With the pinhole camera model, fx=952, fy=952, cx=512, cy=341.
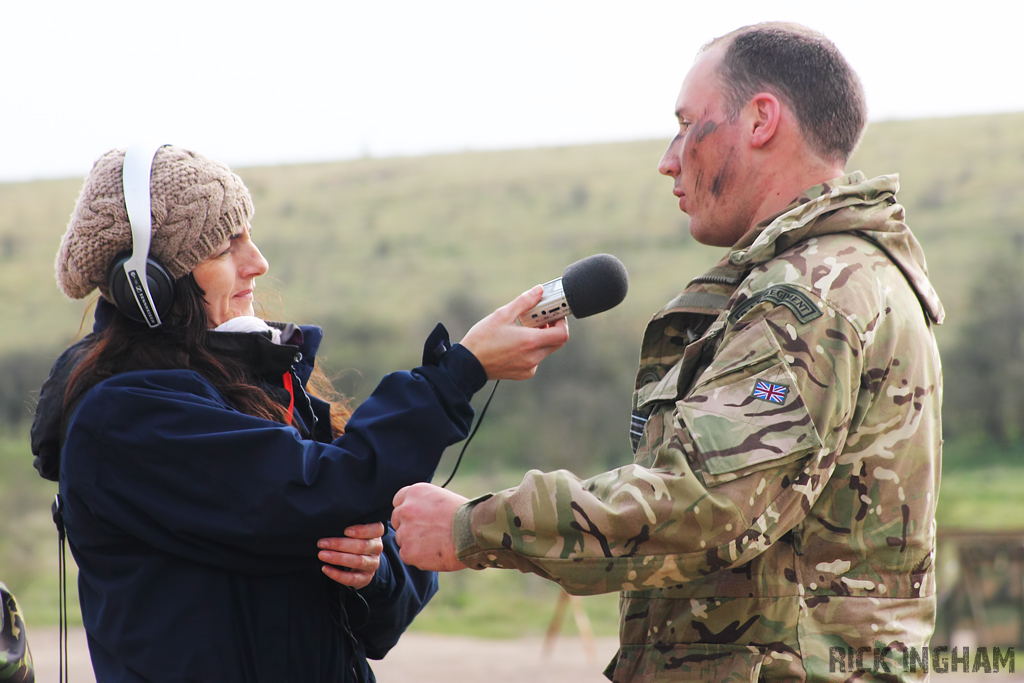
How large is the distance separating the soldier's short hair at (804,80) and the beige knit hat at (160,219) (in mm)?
1541

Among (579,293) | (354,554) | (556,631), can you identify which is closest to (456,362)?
→ (579,293)

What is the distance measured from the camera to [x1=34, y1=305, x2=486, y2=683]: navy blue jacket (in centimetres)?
246

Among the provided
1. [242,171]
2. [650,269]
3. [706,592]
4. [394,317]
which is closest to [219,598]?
[706,592]

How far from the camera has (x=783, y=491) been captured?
2.23 m

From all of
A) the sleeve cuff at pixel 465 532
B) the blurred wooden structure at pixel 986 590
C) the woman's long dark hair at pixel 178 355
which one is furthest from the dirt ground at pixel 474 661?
the sleeve cuff at pixel 465 532

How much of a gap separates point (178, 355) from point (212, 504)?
50cm

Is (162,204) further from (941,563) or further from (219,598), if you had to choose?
(941,563)

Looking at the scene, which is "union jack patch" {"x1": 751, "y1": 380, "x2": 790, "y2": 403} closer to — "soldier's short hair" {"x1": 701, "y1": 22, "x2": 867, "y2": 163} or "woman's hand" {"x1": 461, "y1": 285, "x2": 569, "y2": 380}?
"woman's hand" {"x1": 461, "y1": 285, "x2": 569, "y2": 380}

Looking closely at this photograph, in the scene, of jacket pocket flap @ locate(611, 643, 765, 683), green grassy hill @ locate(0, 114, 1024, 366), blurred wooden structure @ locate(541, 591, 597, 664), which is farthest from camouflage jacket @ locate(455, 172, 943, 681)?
green grassy hill @ locate(0, 114, 1024, 366)

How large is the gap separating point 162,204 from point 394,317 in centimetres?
2488

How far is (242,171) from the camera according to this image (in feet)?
144

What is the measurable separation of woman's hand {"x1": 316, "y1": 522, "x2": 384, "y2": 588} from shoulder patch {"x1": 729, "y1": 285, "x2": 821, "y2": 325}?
1.18 m

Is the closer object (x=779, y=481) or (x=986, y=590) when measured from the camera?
(x=779, y=481)

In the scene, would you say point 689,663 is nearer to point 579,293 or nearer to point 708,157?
point 579,293
